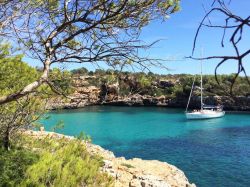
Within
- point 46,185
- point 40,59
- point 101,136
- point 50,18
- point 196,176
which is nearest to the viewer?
point 40,59

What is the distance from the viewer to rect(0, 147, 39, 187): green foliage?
881 cm

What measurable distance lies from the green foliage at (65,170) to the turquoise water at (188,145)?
918 cm

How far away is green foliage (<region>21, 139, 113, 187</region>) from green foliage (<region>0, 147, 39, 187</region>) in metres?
0.23

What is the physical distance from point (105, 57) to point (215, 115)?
53.0m

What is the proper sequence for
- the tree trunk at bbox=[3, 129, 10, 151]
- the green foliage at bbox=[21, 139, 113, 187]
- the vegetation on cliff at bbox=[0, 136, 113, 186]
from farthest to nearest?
the tree trunk at bbox=[3, 129, 10, 151] → the green foliage at bbox=[21, 139, 113, 187] → the vegetation on cliff at bbox=[0, 136, 113, 186]

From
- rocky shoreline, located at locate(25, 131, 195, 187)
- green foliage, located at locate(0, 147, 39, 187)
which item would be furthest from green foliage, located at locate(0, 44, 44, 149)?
rocky shoreline, located at locate(25, 131, 195, 187)

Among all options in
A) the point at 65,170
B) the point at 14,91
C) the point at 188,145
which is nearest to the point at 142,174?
the point at 65,170

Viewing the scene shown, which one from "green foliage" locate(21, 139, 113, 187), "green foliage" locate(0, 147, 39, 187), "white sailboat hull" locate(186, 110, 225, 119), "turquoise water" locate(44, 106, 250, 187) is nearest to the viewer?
"green foliage" locate(0, 147, 39, 187)

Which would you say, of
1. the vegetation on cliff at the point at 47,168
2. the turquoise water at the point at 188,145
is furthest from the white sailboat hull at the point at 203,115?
the vegetation on cliff at the point at 47,168

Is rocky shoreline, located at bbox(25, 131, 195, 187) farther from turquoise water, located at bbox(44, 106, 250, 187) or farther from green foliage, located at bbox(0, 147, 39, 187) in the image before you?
turquoise water, located at bbox(44, 106, 250, 187)

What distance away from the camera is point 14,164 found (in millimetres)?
9414

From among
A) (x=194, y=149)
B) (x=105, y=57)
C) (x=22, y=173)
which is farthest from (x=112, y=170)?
(x=194, y=149)

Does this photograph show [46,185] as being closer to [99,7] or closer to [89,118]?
[99,7]

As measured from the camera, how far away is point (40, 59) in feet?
17.1
